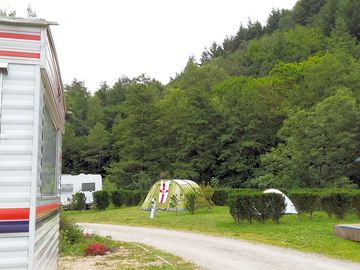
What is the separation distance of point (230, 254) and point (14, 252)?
8015 mm

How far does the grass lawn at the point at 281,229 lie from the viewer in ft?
38.5

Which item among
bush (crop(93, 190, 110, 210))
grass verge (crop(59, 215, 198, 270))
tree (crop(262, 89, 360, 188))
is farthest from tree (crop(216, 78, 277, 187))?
grass verge (crop(59, 215, 198, 270))

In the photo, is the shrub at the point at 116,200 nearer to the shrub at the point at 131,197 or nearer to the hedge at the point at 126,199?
the hedge at the point at 126,199

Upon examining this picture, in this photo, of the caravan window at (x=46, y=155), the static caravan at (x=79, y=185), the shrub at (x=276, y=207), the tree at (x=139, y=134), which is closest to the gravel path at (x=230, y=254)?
the shrub at (x=276, y=207)

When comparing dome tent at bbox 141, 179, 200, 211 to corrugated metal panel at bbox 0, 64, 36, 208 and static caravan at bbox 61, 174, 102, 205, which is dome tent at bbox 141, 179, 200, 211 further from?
corrugated metal panel at bbox 0, 64, 36, 208

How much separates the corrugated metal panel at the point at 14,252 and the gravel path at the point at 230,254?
20.5ft

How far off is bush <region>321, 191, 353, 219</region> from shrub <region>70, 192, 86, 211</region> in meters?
17.5

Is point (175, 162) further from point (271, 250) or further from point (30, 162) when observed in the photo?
point (30, 162)

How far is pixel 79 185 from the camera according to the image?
1297 inches

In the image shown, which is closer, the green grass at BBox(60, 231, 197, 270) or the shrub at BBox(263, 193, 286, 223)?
the green grass at BBox(60, 231, 197, 270)

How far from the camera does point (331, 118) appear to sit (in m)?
31.1

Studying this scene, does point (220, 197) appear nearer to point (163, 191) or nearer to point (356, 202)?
point (163, 191)

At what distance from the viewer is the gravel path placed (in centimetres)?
954

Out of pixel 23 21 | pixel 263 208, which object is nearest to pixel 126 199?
pixel 263 208
